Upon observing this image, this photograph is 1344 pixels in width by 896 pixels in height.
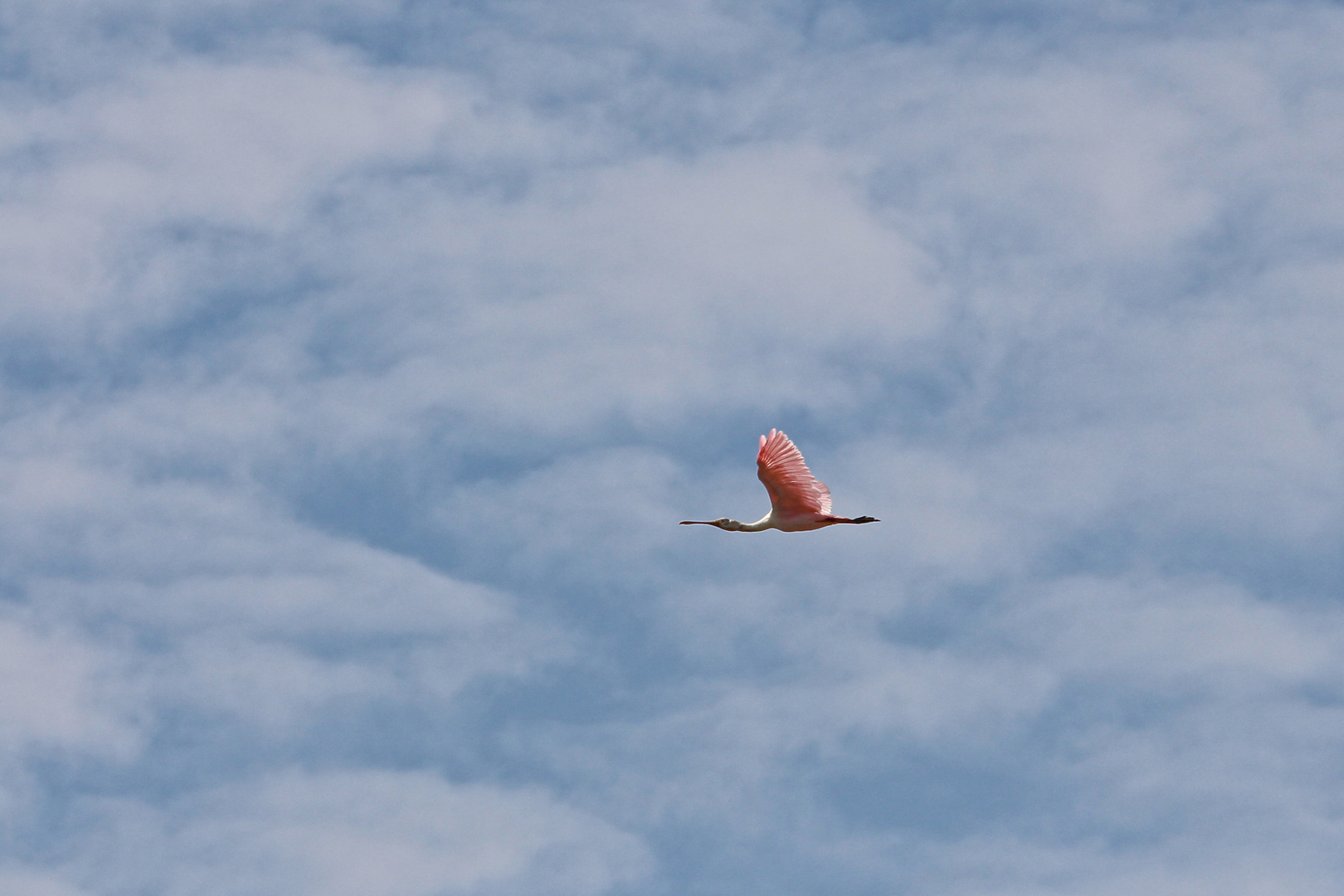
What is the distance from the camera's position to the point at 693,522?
200 ft

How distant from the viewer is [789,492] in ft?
190

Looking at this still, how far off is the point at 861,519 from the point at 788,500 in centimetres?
209

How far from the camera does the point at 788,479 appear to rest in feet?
188

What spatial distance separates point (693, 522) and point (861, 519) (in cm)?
542

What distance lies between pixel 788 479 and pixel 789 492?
0.64m

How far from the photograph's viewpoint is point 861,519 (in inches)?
2274

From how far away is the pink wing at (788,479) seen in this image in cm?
5703

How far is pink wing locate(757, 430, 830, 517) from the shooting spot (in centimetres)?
5703

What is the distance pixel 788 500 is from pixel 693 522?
140 inches

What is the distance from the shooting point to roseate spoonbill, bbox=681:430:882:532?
57.1 m

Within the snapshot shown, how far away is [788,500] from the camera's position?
2301 inches

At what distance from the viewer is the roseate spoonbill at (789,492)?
57062mm
